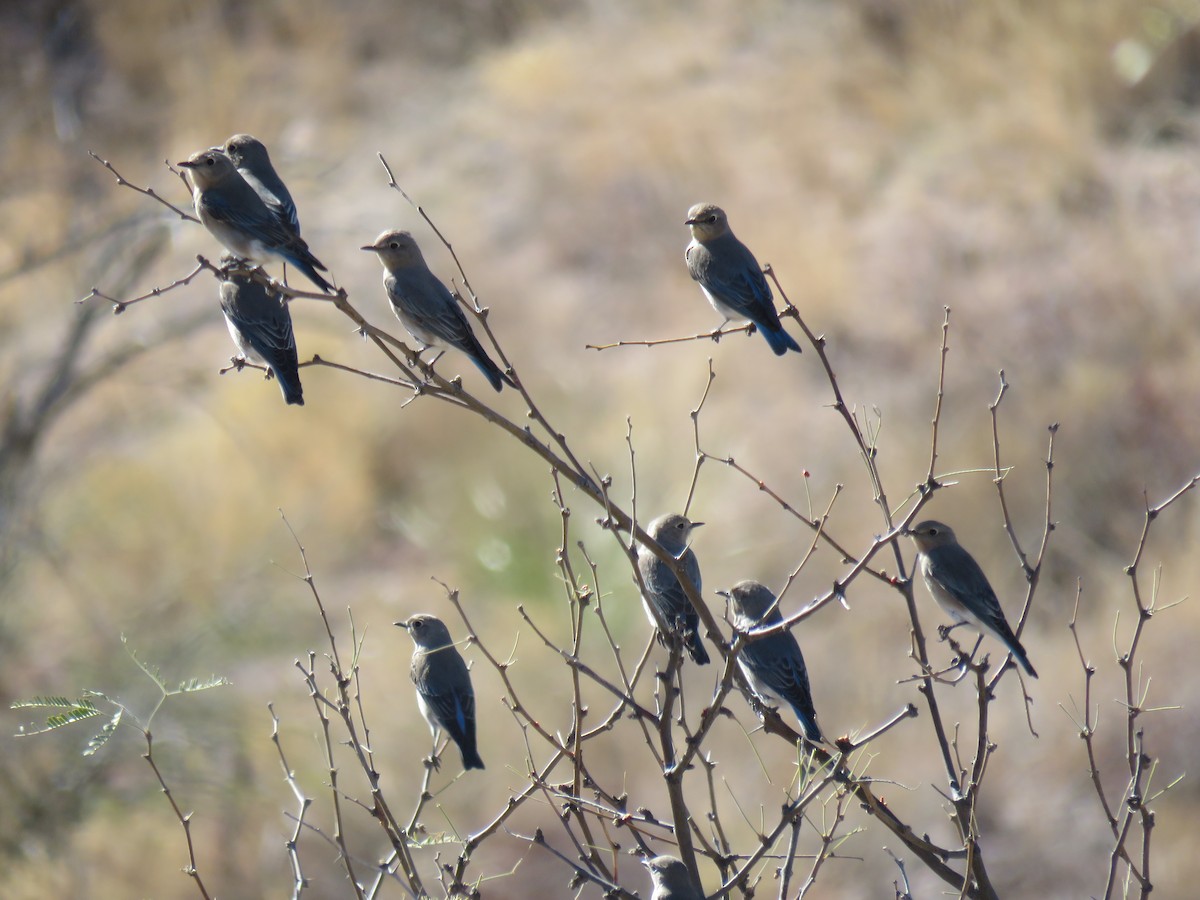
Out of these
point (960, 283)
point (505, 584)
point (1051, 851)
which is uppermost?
point (960, 283)

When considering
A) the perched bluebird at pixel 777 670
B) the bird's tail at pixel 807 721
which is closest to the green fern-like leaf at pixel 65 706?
the perched bluebird at pixel 777 670

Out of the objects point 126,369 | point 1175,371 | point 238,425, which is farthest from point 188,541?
point 1175,371

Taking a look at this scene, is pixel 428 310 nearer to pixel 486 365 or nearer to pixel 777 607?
pixel 486 365

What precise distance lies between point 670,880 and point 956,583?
198cm

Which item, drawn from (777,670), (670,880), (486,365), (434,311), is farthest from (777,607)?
(434,311)

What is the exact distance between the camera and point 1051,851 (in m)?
9.75

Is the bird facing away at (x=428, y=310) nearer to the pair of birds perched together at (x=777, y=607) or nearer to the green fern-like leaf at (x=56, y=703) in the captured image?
the pair of birds perched together at (x=777, y=607)

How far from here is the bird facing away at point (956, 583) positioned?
5.11 m

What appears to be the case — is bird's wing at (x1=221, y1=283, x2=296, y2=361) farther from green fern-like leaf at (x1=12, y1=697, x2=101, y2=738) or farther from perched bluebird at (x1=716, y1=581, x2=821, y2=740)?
green fern-like leaf at (x1=12, y1=697, x2=101, y2=738)

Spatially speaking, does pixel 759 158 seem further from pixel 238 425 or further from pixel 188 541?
pixel 188 541

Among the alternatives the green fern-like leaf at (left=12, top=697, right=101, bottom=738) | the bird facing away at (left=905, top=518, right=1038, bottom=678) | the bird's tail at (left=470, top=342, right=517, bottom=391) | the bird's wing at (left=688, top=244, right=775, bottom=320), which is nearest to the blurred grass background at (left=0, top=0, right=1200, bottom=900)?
the bird's wing at (left=688, top=244, right=775, bottom=320)

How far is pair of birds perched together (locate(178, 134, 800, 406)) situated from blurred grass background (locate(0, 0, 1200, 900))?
1814 millimetres

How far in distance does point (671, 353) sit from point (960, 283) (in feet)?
10.9

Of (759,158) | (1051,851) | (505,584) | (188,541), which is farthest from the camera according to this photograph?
(759,158)
